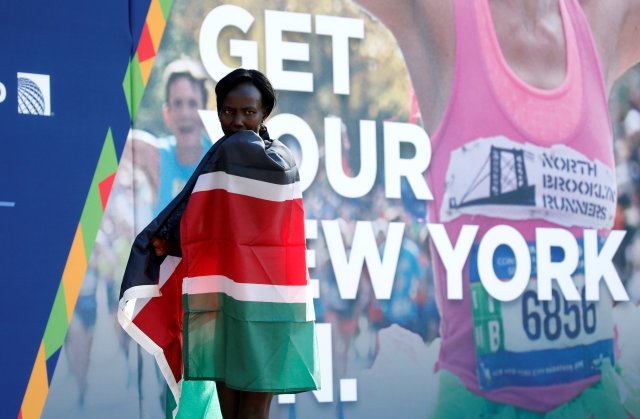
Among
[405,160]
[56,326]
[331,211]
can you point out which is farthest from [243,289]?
[405,160]

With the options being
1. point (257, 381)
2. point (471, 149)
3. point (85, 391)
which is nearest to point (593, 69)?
point (471, 149)

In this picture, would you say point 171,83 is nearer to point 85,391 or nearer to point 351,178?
point 351,178

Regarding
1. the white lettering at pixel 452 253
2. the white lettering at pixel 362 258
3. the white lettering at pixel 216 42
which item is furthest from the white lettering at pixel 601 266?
the white lettering at pixel 216 42

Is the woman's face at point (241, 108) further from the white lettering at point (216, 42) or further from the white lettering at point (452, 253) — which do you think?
the white lettering at point (452, 253)

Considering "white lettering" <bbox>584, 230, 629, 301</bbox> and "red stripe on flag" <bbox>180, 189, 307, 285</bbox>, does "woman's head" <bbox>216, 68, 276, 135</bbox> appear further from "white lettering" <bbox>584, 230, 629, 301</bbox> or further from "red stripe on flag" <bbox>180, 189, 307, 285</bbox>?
"white lettering" <bbox>584, 230, 629, 301</bbox>

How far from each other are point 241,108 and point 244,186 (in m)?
0.23

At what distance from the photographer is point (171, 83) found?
487 cm

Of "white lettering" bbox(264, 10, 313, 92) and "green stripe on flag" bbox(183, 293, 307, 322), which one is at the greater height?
"white lettering" bbox(264, 10, 313, 92)

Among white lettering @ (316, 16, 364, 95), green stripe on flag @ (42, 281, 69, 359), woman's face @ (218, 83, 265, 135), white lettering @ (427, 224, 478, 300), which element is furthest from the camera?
white lettering @ (427, 224, 478, 300)

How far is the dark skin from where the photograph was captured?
9.64 feet

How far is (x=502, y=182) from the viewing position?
5648 millimetres

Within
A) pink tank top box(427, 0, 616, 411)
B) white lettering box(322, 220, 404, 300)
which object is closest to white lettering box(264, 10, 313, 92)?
white lettering box(322, 220, 404, 300)

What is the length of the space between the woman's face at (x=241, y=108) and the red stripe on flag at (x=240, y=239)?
0.20m

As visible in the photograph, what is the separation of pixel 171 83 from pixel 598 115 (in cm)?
257
